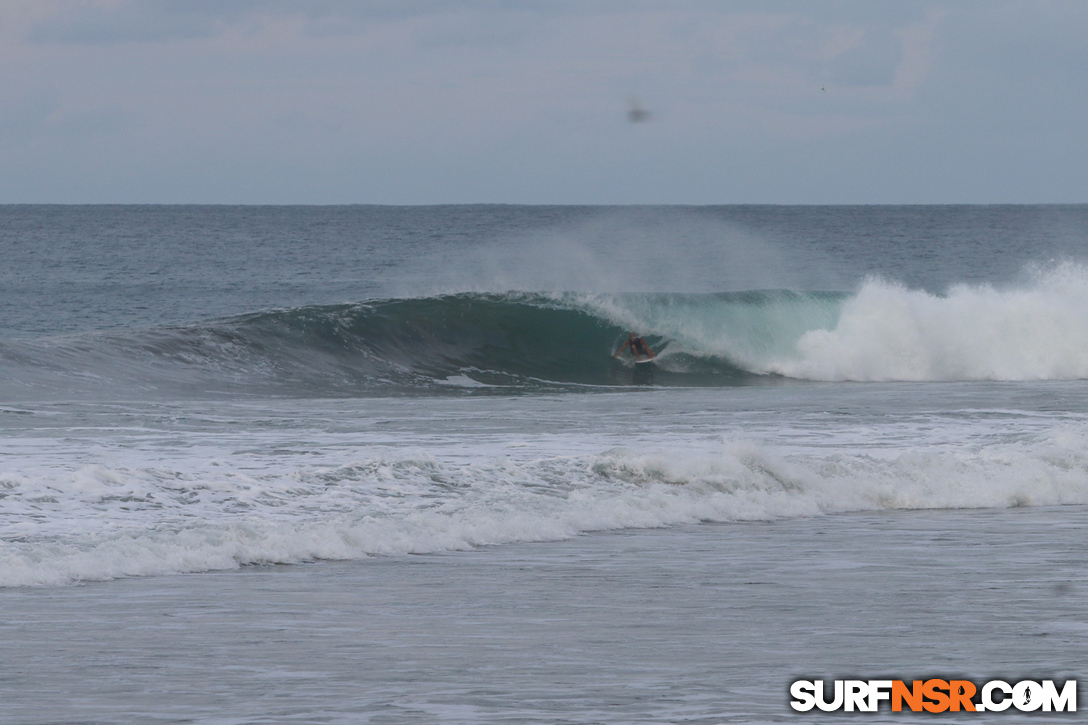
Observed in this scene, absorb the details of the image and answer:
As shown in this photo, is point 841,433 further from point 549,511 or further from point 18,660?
point 18,660

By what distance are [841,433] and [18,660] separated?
1023 centimetres

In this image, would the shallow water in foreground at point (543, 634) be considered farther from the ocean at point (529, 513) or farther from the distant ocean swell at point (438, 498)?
the distant ocean swell at point (438, 498)

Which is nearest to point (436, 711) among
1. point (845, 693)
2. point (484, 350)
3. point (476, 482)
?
point (845, 693)

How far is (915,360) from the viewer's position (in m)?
24.5

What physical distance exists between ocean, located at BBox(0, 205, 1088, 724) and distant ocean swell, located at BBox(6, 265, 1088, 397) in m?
0.10

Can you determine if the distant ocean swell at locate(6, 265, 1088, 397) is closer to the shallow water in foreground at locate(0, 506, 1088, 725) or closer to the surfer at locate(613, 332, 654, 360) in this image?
the surfer at locate(613, 332, 654, 360)

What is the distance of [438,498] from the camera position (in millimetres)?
10461

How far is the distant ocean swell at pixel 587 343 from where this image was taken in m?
20.9

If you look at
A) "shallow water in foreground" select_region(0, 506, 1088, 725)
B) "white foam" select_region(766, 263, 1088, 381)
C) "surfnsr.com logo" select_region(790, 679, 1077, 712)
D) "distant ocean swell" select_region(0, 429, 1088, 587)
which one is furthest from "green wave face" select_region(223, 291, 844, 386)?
"surfnsr.com logo" select_region(790, 679, 1077, 712)

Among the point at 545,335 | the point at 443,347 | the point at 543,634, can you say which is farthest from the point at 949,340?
the point at 543,634

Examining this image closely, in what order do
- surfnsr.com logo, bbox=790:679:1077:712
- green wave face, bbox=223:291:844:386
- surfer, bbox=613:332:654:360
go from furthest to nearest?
surfer, bbox=613:332:654:360 < green wave face, bbox=223:291:844:386 < surfnsr.com logo, bbox=790:679:1077:712

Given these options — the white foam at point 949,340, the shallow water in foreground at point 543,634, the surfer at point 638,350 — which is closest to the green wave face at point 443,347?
the surfer at point 638,350

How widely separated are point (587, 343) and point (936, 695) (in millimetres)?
20536

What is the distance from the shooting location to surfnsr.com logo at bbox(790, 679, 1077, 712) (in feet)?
17.3
